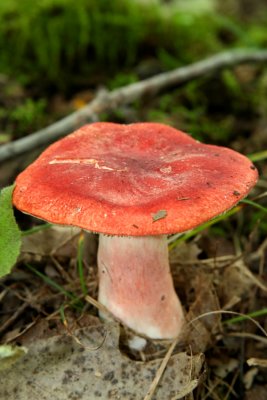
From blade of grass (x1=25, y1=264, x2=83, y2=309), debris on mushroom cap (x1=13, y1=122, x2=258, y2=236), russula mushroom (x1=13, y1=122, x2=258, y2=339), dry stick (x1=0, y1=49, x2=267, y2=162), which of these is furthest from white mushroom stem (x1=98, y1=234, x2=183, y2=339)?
dry stick (x1=0, y1=49, x2=267, y2=162)

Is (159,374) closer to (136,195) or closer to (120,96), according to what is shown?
(136,195)

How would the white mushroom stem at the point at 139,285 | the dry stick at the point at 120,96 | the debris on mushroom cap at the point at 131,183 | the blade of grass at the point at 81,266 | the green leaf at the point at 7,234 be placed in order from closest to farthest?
the debris on mushroom cap at the point at 131,183 < the green leaf at the point at 7,234 < the white mushroom stem at the point at 139,285 < the blade of grass at the point at 81,266 < the dry stick at the point at 120,96

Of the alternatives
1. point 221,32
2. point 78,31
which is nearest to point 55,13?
point 78,31

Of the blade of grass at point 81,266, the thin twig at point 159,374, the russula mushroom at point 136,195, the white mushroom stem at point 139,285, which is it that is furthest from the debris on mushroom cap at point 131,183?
the thin twig at point 159,374

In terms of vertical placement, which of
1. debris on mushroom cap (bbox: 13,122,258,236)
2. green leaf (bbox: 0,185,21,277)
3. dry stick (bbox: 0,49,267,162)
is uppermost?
debris on mushroom cap (bbox: 13,122,258,236)

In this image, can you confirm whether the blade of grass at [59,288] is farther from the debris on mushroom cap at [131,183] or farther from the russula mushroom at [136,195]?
the debris on mushroom cap at [131,183]

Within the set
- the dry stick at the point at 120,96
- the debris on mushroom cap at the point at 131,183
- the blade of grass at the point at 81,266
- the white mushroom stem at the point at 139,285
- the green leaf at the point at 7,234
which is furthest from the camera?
the dry stick at the point at 120,96

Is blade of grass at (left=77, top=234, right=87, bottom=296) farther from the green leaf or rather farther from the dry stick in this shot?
the dry stick

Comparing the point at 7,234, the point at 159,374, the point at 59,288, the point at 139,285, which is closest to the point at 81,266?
the point at 59,288
